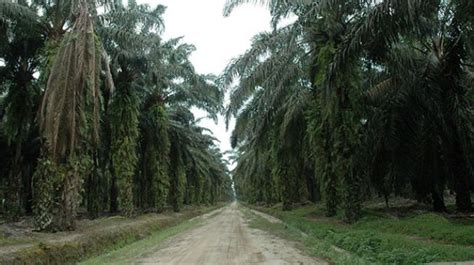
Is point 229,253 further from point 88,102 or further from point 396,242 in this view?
point 88,102

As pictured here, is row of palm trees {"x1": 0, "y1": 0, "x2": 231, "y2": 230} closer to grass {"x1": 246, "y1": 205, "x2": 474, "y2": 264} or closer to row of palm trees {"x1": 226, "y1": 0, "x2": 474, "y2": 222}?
row of palm trees {"x1": 226, "y1": 0, "x2": 474, "y2": 222}

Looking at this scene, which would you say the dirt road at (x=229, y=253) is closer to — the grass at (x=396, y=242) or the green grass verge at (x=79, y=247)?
the grass at (x=396, y=242)

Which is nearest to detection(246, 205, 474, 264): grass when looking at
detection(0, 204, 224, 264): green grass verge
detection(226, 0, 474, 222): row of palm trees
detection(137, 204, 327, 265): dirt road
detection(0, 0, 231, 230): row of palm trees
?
detection(137, 204, 327, 265): dirt road

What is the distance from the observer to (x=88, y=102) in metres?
18.7

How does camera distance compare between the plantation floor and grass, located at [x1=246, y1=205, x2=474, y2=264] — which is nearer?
grass, located at [x1=246, y1=205, x2=474, y2=264]

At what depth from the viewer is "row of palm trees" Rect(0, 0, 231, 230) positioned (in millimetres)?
15250

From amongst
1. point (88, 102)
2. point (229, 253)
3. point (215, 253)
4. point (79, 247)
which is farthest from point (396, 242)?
point (88, 102)

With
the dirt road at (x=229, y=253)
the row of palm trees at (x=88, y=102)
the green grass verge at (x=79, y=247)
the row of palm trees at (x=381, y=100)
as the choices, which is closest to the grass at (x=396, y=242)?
the dirt road at (x=229, y=253)

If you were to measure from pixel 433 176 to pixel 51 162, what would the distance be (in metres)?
15.7

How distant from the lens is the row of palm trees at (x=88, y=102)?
15.2 metres

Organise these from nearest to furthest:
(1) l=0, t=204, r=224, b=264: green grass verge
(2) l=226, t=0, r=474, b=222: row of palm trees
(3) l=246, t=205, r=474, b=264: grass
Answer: (3) l=246, t=205, r=474, b=264: grass → (1) l=0, t=204, r=224, b=264: green grass verge → (2) l=226, t=0, r=474, b=222: row of palm trees

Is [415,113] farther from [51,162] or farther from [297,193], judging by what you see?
[297,193]

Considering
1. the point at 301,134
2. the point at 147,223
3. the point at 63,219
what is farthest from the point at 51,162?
the point at 301,134

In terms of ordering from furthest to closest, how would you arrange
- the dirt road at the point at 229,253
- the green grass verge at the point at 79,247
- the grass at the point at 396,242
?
the dirt road at the point at 229,253 → the green grass verge at the point at 79,247 → the grass at the point at 396,242
